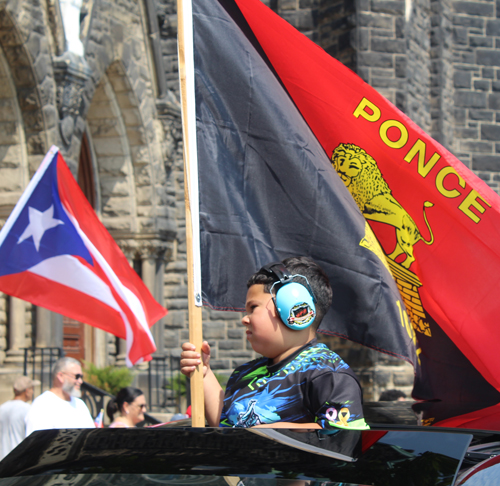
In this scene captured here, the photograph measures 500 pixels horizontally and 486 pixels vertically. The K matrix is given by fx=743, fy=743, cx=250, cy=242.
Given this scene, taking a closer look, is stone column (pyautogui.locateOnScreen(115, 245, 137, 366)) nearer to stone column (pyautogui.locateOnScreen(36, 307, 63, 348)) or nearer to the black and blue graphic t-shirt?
stone column (pyautogui.locateOnScreen(36, 307, 63, 348))

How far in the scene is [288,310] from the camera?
7.72 ft

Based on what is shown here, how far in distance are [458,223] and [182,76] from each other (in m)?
1.47

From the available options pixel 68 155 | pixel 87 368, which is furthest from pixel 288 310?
pixel 87 368

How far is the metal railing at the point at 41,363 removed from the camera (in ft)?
34.6

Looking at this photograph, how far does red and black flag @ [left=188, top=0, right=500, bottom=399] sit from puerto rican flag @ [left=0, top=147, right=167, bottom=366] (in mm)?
3017

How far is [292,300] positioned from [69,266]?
13.5ft

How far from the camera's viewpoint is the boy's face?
2.41m

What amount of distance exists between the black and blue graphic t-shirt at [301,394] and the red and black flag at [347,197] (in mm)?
854

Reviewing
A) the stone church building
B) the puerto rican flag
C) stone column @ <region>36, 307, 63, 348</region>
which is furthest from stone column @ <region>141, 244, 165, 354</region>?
the puerto rican flag

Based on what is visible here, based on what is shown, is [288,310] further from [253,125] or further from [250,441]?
A: [253,125]

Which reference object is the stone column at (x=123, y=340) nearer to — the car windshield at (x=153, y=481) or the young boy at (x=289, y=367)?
the young boy at (x=289, y=367)

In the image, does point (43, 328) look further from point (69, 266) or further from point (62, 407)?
point (62, 407)

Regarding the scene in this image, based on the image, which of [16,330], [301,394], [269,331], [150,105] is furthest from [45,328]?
[301,394]

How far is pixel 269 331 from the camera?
2.41 m
